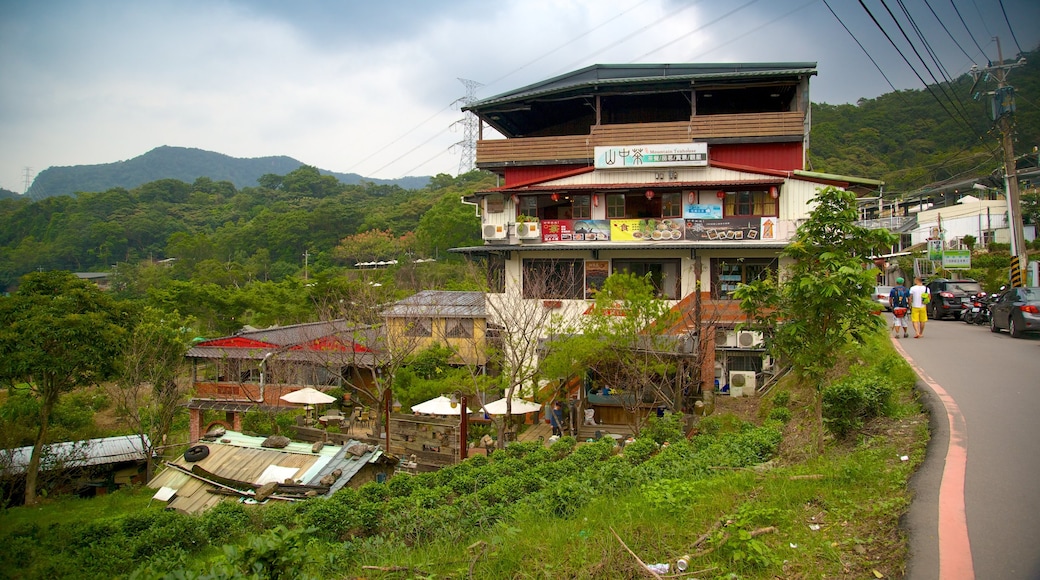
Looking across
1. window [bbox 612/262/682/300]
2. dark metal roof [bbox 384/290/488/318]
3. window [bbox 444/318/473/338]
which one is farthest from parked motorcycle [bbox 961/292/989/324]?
window [bbox 444/318/473/338]

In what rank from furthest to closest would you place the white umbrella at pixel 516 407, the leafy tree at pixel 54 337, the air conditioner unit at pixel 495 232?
the air conditioner unit at pixel 495 232
the white umbrella at pixel 516 407
the leafy tree at pixel 54 337

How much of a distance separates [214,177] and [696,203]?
20410 centimetres

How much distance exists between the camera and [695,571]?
18.2ft

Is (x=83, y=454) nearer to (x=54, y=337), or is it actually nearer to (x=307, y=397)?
(x=54, y=337)

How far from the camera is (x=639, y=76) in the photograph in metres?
28.7

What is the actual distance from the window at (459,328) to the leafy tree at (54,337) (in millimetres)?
12203

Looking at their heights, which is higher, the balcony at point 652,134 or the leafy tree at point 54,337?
the balcony at point 652,134

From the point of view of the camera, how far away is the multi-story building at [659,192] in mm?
24312

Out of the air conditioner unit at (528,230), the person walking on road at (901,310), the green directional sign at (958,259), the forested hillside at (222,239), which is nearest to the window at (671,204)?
the air conditioner unit at (528,230)

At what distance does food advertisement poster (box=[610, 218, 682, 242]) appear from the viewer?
24453mm

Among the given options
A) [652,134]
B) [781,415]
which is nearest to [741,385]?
[781,415]

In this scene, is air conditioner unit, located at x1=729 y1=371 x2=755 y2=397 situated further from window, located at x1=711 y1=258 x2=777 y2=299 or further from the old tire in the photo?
the old tire

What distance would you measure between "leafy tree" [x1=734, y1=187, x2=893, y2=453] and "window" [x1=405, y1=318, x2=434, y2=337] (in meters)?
15.9

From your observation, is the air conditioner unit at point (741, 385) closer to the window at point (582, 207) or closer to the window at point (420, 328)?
the window at point (582, 207)
